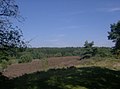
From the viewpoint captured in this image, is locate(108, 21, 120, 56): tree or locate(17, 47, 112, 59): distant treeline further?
locate(108, 21, 120, 56): tree

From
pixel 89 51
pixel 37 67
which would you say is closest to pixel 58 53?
pixel 89 51

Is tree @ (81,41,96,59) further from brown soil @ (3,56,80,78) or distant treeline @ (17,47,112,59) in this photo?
brown soil @ (3,56,80,78)

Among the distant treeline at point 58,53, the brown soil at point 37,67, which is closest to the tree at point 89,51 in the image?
the distant treeline at point 58,53

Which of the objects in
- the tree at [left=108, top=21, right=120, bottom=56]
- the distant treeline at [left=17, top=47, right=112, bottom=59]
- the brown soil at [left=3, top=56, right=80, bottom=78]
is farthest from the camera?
the tree at [left=108, top=21, right=120, bottom=56]

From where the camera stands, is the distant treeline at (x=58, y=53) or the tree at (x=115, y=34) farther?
the tree at (x=115, y=34)

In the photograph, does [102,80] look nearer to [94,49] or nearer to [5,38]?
[5,38]

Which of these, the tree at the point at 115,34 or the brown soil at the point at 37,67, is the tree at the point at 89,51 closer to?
the tree at the point at 115,34

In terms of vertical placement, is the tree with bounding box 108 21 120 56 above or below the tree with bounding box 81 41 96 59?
above

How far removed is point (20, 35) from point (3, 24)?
126 cm

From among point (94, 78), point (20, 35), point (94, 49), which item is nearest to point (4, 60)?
point (20, 35)

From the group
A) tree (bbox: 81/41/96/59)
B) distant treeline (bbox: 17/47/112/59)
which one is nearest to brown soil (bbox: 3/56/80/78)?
distant treeline (bbox: 17/47/112/59)

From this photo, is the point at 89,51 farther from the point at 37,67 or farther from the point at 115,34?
the point at 37,67

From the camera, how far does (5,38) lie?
18.2m

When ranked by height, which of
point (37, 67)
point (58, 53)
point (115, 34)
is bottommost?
point (37, 67)
